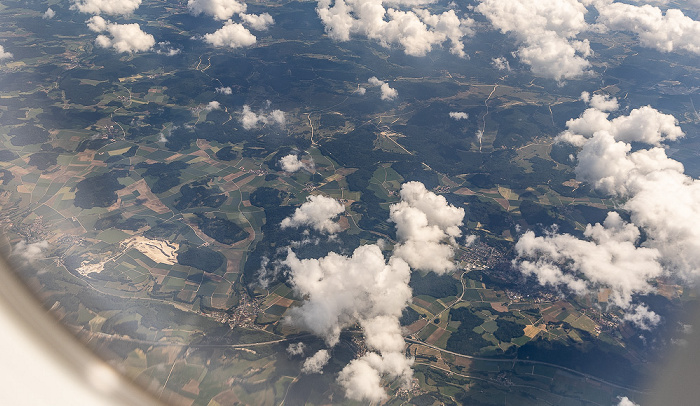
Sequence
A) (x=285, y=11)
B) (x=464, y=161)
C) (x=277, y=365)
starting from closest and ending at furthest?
(x=277, y=365), (x=464, y=161), (x=285, y=11)

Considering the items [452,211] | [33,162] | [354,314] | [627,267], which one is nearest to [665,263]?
[627,267]

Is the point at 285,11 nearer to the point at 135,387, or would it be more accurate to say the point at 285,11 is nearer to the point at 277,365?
the point at 277,365

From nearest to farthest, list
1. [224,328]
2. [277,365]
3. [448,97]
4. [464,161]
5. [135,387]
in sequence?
[135,387], [277,365], [224,328], [464,161], [448,97]

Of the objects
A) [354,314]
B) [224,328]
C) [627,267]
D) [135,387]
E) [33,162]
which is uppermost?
[135,387]

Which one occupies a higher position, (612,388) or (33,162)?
(612,388)

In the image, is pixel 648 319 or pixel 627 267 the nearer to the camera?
pixel 648 319

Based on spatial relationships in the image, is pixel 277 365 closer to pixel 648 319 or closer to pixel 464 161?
pixel 648 319

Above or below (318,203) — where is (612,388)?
above

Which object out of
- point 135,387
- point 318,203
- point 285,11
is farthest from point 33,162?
point 285,11

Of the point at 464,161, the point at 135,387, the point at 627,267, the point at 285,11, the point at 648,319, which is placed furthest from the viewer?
the point at 285,11
